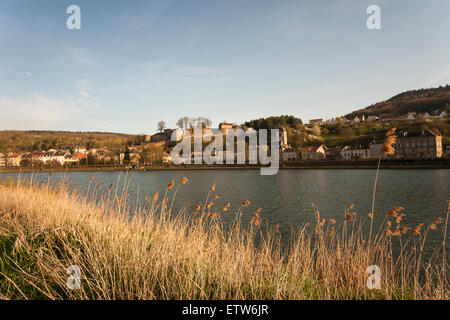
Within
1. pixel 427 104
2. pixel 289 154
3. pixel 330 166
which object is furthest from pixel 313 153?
pixel 427 104

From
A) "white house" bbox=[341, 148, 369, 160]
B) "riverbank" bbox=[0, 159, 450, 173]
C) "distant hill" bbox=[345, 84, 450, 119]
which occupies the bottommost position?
"riverbank" bbox=[0, 159, 450, 173]

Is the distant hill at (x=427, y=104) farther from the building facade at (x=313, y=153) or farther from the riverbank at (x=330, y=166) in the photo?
the riverbank at (x=330, y=166)

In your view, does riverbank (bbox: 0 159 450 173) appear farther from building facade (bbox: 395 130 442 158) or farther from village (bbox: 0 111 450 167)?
building facade (bbox: 395 130 442 158)

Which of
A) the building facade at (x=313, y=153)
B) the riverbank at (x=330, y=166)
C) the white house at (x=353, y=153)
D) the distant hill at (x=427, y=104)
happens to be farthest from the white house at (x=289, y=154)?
the distant hill at (x=427, y=104)

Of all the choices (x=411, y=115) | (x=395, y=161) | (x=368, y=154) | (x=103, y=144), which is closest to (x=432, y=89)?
(x=411, y=115)

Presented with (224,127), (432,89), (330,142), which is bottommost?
(330,142)

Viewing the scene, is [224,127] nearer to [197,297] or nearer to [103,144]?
[103,144]

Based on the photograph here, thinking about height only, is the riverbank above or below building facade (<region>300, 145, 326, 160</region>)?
below

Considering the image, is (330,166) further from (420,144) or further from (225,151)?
(225,151)

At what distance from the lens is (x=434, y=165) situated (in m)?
64.7

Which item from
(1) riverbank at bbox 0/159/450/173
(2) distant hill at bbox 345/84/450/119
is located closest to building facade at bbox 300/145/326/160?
(1) riverbank at bbox 0/159/450/173

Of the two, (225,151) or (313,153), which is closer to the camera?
(313,153)

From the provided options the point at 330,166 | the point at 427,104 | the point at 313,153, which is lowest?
the point at 330,166
